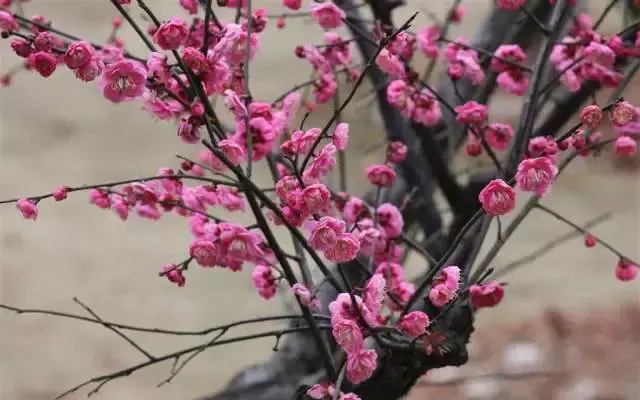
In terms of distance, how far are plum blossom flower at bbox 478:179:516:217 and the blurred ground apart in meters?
1.16

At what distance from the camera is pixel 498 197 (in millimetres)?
504

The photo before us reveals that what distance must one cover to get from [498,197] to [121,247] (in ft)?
6.79

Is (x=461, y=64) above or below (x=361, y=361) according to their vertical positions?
above

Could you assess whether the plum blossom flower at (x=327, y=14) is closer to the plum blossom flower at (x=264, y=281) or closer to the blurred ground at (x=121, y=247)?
the plum blossom flower at (x=264, y=281)

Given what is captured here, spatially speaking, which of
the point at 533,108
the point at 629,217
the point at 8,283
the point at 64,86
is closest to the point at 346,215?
the point at 533,108

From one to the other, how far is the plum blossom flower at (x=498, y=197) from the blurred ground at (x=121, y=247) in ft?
3.80

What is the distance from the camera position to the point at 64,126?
9.99ft

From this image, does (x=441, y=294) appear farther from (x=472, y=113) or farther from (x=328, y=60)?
(x=328, y=60)

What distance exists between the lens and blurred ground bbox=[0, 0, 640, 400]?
6.82 ft

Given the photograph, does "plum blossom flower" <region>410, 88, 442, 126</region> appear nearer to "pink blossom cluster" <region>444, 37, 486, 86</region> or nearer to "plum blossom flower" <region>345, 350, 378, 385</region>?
"pink blossom cluster" <region>444, 37, 486, 86</region>

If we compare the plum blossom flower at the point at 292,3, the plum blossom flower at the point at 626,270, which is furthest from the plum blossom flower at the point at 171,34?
the plum blossom flower at the point at 626,270

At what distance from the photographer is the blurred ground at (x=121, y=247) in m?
2.08

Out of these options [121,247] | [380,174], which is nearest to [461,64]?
[380,174]

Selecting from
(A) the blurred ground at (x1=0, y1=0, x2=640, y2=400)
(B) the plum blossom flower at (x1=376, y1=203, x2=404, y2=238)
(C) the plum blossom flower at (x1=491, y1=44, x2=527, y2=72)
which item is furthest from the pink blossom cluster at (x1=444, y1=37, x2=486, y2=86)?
(A) the blurred ground at (x1=0, y1=0, x2=640, y2=400)
